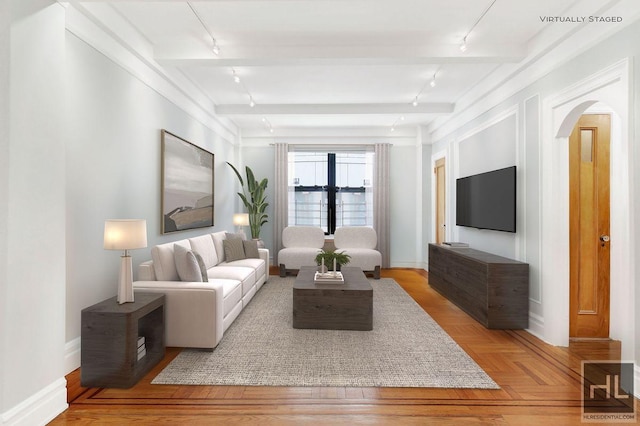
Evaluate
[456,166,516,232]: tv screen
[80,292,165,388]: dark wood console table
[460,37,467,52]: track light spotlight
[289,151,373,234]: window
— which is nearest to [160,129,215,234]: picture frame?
[80,292,165,388]: dark wood console table

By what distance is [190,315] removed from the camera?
291cm

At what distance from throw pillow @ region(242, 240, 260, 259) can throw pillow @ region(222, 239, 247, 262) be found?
0.33ft

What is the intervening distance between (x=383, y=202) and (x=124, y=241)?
552cm

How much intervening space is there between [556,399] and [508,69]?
3.37 meters

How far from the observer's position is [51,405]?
80.0 inches

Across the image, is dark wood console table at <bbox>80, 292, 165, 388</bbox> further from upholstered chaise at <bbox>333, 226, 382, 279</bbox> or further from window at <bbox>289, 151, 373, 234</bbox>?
window at <bbox>289, 151, 373, 234</bbox>

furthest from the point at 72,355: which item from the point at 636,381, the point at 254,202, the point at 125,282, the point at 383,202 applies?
the point at 383,202

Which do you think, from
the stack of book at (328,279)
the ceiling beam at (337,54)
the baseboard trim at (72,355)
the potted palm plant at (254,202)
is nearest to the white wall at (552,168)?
the ceiling beam at (337,54)

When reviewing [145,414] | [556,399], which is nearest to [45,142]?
[145,414]

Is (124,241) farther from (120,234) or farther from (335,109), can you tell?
(335,109)

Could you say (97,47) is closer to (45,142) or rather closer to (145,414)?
(45,142)

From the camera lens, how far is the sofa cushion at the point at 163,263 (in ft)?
10.5

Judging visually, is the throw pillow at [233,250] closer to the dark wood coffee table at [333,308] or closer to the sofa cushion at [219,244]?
the sofa cushion at [219,244]

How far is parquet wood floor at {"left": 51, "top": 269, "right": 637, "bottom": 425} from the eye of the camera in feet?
6.64
